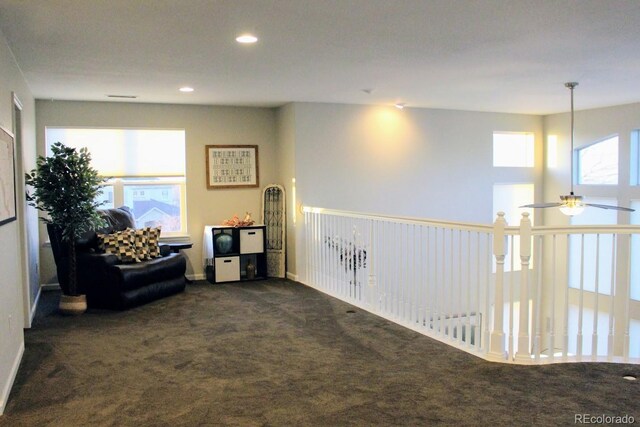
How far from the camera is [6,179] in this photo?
3561 mm

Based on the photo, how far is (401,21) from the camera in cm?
356

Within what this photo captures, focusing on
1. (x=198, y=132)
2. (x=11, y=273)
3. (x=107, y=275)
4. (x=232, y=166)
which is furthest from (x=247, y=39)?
(x=232, y=166)

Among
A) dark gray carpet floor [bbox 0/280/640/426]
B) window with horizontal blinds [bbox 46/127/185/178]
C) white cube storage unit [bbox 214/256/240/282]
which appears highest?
window with horizontal blinds [bbox 46/127/185/178]

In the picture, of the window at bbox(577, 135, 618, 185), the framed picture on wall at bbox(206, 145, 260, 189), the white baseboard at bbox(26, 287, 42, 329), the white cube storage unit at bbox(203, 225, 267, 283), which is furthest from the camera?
the window at bbox(577, 135, 618, 185)

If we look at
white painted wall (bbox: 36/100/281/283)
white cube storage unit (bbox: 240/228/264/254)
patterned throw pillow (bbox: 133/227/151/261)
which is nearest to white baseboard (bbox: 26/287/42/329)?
white painted wall (bbox: 36/100/281/283)

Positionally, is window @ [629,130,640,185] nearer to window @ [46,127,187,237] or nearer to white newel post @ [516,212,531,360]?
white newel post @ [516,212,531,360]

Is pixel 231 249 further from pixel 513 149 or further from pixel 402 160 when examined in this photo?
pixel 513 149

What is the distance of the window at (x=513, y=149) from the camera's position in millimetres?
8594

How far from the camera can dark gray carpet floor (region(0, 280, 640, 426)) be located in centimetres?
296

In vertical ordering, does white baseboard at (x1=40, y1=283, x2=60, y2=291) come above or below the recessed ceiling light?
below

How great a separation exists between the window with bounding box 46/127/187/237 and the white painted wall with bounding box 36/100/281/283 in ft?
0.43

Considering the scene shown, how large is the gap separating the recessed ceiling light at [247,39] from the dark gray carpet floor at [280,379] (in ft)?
7.54

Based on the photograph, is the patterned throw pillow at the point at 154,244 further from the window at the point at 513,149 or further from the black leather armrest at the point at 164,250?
the window at the point at 513,149

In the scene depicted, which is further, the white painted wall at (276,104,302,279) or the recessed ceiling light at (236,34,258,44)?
the white painted wall at (276,104,302,279)
